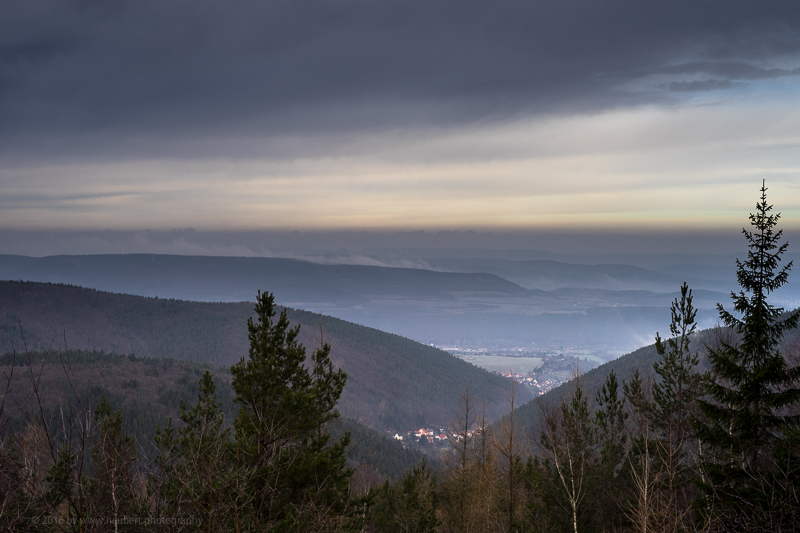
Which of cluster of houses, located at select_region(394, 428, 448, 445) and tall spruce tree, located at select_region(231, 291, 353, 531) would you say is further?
cluster of houses, located at select_region(394, 428, 448, 445)

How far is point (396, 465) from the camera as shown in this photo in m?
Result: 99.0

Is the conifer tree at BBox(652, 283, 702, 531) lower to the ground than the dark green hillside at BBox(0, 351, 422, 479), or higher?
higher

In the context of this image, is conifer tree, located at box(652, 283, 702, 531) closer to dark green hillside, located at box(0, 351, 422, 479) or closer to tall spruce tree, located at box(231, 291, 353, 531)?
tall spruce tree, located at box(231, 291, 353, 531)

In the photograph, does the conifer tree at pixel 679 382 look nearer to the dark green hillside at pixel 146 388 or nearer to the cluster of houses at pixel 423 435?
the dark green hillside at pixel 146 388

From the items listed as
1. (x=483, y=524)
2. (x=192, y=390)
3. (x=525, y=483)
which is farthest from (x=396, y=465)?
(x=483, y=524)

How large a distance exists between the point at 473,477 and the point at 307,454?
477 inches

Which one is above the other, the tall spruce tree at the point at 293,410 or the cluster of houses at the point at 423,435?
the tall spruce tree at the point at 293,410

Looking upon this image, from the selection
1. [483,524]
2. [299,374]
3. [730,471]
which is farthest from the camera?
[483,524]

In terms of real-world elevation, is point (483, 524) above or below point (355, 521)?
below

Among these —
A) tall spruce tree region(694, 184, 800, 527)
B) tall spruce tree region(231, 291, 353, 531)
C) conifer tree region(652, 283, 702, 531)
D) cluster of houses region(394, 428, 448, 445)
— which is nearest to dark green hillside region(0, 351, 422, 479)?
cluster of houses region(394, 428, 448, 445)

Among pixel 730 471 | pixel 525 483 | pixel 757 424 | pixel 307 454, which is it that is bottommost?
pixel 525 483

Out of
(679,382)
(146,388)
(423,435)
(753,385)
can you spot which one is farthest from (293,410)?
(423,435)

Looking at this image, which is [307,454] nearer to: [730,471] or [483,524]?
[483,524]

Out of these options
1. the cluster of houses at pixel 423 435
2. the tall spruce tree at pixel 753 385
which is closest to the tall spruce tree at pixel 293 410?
the tall spruce tree at pixel 753 385
